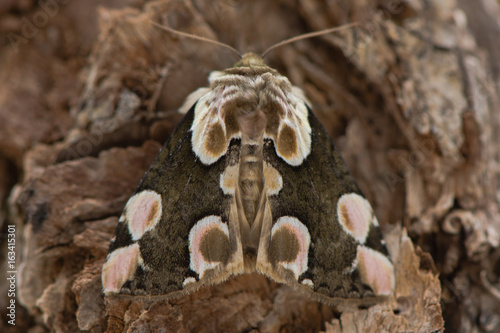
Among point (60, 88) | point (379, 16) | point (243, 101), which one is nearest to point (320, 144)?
point (243, 101)

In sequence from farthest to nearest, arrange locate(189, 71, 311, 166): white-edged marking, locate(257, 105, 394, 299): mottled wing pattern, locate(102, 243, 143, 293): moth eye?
1. locate(189, 71, 311, 166): white-edged marking
2. locate(257, 105, 394, 299): mottled wing pattern
3. locate(102, 243, 143, 293): moth eye

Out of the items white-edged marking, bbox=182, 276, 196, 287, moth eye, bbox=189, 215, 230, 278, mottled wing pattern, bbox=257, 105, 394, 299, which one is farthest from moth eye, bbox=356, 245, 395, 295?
white-edged marking, bbox=182, 276, 196, 287

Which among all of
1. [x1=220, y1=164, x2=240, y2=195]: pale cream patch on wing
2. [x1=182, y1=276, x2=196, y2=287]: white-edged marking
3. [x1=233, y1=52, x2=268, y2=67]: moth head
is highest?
[x1=233, y1=52, x2=268, y2=67]: moth head

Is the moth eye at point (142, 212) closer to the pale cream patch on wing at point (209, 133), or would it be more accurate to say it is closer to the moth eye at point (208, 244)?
the moth eye at point (208, 244)

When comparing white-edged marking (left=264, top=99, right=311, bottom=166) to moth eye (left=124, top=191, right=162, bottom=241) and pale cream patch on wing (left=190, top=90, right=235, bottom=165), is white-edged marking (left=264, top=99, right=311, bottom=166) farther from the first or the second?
moth eye (left=124, top=191, right=162, bottom=241)

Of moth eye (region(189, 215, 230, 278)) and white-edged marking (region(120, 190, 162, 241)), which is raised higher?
white-edged marking (region(120, 190, 162, 241))

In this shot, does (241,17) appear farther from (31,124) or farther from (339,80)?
(31,124)
